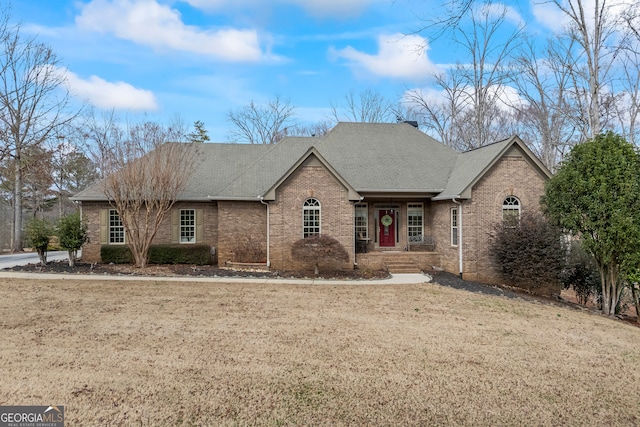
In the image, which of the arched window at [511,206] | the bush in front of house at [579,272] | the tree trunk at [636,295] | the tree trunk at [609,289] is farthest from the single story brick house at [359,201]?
the tree trunk at [636,295]

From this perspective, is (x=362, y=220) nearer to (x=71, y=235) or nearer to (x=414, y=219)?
(x=414, y=219)

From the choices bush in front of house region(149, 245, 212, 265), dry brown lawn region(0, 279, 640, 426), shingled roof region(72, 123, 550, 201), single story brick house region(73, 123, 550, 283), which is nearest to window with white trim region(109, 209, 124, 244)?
single story brick house region(73, 123, 550, 283)

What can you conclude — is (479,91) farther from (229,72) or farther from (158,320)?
(158,320)

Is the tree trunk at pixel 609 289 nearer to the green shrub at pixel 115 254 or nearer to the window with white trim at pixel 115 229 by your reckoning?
the green shrub at pixel 115 254

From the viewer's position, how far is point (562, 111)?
2694 cm

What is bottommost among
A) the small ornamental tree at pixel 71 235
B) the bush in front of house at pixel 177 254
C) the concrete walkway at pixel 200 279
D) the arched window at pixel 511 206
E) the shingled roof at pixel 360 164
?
the concrete walkway at pixel 200 279

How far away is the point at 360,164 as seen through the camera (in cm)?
2025

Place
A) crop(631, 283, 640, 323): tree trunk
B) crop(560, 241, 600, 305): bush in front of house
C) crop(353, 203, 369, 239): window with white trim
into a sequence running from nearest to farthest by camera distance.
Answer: crop(631, 283, 640, 323): tree trunk
crop(560, 241, 600, 305): bush in front of house
crop(353, 203, 369, 239): window with white trim

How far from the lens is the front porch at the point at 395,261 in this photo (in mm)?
17625

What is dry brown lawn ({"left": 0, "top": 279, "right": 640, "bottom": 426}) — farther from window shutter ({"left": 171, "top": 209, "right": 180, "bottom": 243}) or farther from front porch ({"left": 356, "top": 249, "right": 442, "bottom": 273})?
window shutter ({"left": 171, "top": 209, "right": 180, "bottom": 243})

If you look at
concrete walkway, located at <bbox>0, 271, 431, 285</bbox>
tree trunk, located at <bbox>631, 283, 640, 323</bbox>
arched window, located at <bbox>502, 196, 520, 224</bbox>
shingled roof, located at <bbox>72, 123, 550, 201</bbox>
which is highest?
shingled roof, located at <bbox>72, 123, 550, 201</bbox>

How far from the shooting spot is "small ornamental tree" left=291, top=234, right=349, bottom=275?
1574 cm

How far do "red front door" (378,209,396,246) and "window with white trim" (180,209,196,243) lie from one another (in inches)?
370

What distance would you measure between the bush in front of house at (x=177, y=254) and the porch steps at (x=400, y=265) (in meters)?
8.70
